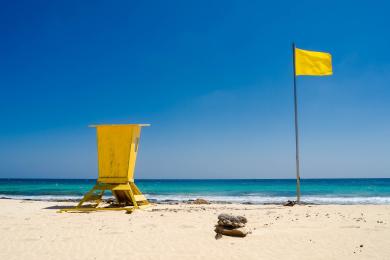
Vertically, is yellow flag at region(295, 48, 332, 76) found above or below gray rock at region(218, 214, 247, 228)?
above

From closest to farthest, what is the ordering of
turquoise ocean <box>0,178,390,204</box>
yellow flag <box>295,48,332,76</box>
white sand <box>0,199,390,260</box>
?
1. white sand <box>0,199,390,260</box>
2. yellow flag <box>295,48,332,76</box>
3. turquoise ocean <box>0,178,390,204</box>

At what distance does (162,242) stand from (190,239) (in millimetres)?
603

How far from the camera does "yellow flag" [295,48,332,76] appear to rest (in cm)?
1532

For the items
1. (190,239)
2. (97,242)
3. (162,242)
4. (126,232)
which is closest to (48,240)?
(97,242)

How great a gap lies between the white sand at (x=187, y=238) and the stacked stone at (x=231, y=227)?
20 centimetres

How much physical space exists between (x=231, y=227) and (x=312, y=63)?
1020cm

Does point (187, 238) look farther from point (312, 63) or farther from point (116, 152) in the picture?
point (312, 63)

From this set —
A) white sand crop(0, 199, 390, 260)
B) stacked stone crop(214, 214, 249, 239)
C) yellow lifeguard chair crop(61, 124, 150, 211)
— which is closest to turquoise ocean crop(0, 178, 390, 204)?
yellow lifeguard chair crop(61, 124, 150, 211)

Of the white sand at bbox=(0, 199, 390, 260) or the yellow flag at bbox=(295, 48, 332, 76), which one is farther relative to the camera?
the yellow flag at bbox=(295, 48, 332, 76)

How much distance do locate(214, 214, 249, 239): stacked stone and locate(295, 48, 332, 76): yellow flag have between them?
369 inches

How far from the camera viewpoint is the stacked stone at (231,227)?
24.0 ft

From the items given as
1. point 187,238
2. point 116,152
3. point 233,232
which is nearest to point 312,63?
point 116,152

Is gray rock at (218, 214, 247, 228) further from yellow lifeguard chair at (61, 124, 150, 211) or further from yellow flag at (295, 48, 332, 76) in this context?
yellow flag at (295, 48, 332, 76)

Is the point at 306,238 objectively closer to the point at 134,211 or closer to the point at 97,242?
the point at 97,242
